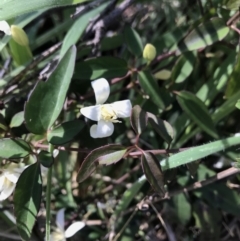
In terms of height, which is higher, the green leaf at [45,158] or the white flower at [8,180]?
the green leaf at [45,158]

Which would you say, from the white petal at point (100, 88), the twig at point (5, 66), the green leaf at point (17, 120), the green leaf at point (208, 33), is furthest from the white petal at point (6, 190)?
the green leaf at point (208, 33)

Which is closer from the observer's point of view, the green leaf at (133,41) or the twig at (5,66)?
the green leaf at (133,41)

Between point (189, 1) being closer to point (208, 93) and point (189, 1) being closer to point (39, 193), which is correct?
point (208, 93)

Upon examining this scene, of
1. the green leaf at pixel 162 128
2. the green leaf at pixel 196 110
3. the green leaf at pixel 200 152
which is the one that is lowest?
the green leaf at pixel 196 110

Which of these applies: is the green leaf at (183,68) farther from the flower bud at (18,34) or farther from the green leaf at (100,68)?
the flower bud at (18,34)

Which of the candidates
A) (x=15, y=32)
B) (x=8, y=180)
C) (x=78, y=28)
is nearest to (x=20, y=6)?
(x=15, y=32)

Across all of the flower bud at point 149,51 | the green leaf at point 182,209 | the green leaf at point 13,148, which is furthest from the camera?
the green leaf at point 182,209

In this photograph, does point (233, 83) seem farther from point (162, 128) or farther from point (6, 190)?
point (6, 190)
